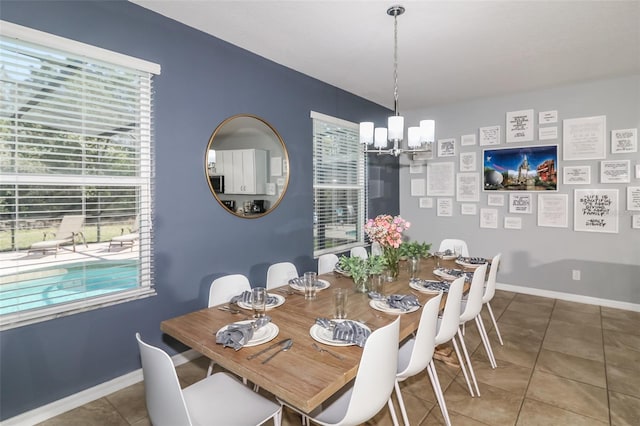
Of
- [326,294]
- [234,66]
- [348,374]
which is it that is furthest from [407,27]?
[348,374]

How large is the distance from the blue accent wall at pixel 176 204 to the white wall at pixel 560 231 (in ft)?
8.01

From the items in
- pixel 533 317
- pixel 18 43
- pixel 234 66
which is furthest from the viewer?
pixel 533 317

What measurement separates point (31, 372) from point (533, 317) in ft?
14.3

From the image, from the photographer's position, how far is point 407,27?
2.58 metres

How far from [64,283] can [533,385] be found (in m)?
3.21

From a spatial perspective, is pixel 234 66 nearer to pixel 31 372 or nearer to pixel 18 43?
pixel 18 43

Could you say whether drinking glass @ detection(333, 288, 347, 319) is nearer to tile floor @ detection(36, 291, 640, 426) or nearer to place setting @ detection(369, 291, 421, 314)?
place setting @ detection(369, 291, 421, 314)

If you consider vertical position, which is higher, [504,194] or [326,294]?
[504,194]

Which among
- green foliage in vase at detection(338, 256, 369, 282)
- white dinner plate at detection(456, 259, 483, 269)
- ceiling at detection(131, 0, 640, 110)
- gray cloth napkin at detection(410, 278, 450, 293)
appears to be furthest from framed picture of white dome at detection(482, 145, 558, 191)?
green foliage in vase at detection(338, 256, 369, 282)

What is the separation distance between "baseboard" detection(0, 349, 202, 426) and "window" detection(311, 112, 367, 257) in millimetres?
2149

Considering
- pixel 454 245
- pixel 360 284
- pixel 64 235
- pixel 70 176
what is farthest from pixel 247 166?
Result: pixel 454 245

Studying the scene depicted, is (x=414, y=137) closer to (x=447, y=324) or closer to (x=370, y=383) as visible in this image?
(x=447, y=324)

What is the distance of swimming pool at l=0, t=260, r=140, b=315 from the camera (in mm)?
1838

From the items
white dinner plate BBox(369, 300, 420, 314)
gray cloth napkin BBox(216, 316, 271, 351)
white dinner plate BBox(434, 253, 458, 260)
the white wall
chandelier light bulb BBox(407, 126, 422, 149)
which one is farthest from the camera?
the white wall
